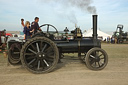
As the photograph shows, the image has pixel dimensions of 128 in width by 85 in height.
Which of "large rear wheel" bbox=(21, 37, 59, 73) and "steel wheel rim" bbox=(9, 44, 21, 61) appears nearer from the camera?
"large rear wheel" bbox=(21, 37, 59, 73)

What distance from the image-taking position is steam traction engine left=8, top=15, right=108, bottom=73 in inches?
177

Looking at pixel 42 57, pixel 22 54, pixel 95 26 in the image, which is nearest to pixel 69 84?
pixel 42 57

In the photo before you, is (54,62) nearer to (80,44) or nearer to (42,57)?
(42,57)

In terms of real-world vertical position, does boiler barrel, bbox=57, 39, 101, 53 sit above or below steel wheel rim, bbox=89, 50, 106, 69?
above

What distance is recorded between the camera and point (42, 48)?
4676 mm

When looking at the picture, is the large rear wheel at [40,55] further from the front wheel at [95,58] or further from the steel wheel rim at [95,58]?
the steel wheel rim at [95,58]

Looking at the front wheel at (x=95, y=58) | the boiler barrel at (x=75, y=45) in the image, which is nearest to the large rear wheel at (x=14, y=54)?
the boiler barrel at (x=75, y=45)

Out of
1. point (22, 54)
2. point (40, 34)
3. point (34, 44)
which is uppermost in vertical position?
point (40, 34)

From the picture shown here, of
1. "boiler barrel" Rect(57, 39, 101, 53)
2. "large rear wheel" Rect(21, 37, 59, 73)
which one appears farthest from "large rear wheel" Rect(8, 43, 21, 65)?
"boiler barrel" Rect(57, 39, 101, 53)

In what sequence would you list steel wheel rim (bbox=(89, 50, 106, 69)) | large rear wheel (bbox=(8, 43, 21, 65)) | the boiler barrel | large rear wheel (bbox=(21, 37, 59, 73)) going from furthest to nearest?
the boiler barrel, steel wheel rim (bbox=(89, 50, 106, 69)), large rear wheel (bbox=(8, 43, 21, 65)), large rear wheel (bbox=(21, 37, 59, 73))

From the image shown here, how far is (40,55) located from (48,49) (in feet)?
1.17

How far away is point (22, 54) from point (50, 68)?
1.07m

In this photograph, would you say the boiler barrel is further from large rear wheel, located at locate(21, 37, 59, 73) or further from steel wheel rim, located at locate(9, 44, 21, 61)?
steel wheel rim, located at locate(9, 44, 21, 61)

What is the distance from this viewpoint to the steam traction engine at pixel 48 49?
4488 millimetres
